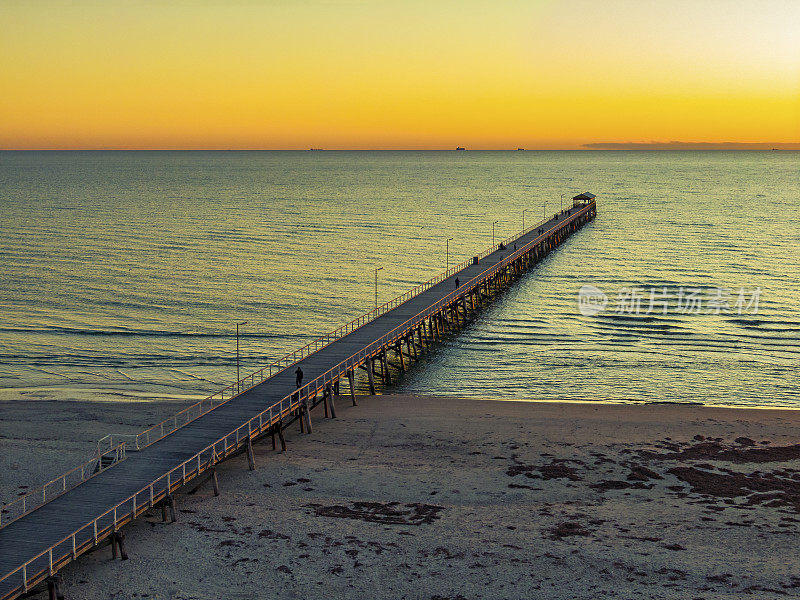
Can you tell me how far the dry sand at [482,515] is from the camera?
21.9m

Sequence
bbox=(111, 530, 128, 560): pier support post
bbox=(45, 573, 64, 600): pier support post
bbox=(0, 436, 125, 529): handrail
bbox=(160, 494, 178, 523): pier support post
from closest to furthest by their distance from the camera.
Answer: bbox=(45, 573, 64, 600): pier support post < bbox=(111, 530, 128, 560): pier support post < bbox=(160, 494, 178, 523): pier support post < bbox=(0, 436, 125, 529): handrail

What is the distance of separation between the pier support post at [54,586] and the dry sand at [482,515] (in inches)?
18.6

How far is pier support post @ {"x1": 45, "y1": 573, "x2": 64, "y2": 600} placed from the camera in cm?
2023

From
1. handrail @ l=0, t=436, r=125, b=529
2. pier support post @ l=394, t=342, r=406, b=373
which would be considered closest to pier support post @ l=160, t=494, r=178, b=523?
handrail @ l=0, t=436, r=125, b=529

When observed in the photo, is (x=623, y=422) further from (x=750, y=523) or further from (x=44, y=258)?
(x=44, y=258)

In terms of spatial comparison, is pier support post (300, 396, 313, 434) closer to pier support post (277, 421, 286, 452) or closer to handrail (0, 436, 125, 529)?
pier support post (277, 421, 286, 452)

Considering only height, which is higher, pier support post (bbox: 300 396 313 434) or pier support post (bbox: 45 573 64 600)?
pier support post (bbox: 300 396 313 434)

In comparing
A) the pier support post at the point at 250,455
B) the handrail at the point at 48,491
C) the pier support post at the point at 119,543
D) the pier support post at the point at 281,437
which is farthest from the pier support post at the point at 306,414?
the pier support post at the point at 119,543

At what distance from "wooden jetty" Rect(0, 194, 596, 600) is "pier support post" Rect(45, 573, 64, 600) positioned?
0.08 ft

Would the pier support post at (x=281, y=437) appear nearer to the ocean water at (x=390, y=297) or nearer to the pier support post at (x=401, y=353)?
the ocean water at (x=390, y=297)

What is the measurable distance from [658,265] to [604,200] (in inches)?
3559

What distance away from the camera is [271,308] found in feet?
200

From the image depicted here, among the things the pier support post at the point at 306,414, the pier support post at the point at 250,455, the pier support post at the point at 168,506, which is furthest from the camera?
the pier support post at the point at 306,414

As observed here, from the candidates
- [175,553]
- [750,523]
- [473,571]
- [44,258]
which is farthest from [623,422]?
[44,258]
